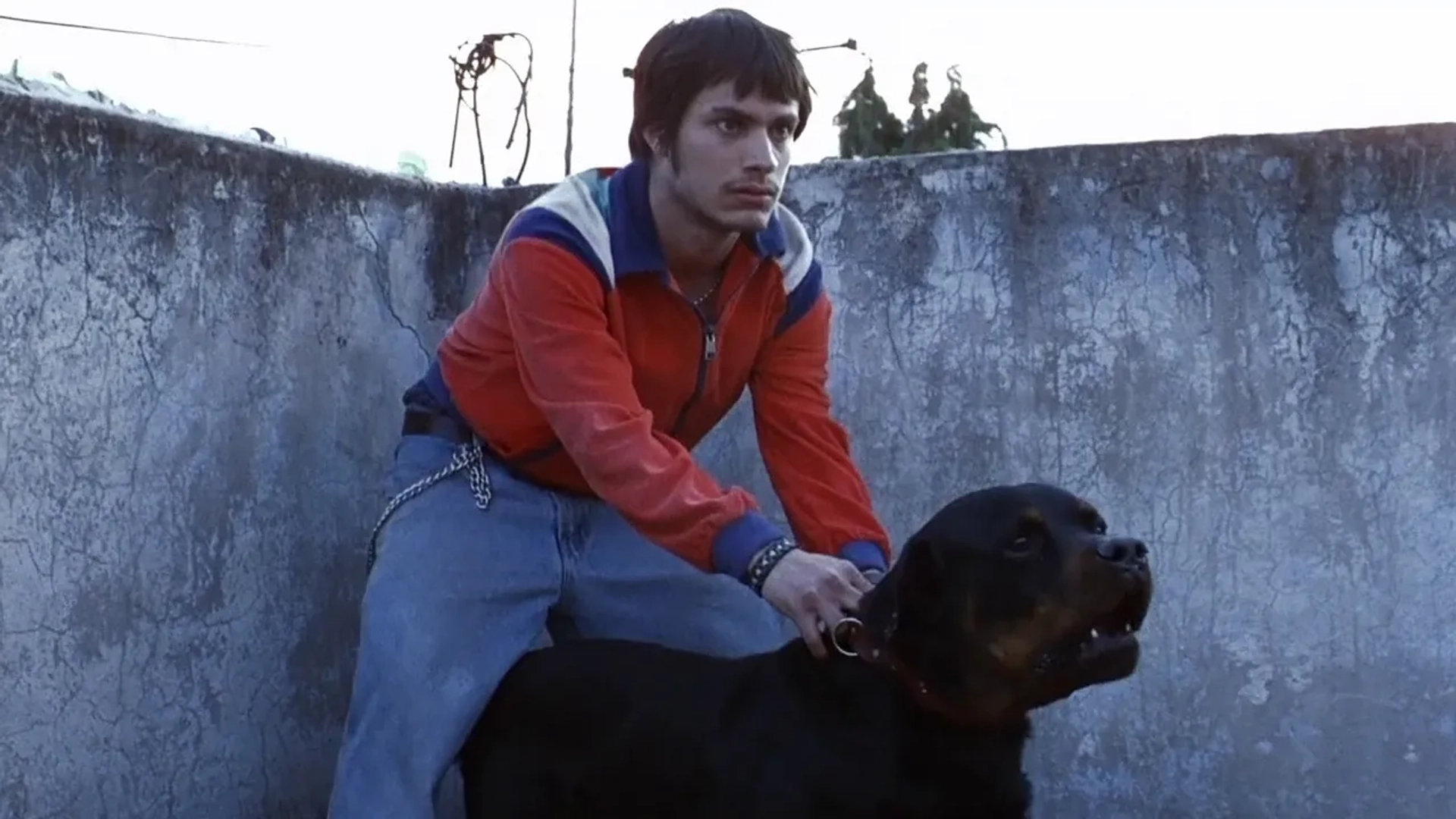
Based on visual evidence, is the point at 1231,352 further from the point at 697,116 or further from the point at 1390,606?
the point at 697,116

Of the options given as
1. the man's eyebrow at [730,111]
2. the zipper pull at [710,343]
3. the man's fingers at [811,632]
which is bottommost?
the man's fingers at [811,632]

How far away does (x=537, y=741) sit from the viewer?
3021 mm

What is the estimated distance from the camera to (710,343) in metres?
3.30

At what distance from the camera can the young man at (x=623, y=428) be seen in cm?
296

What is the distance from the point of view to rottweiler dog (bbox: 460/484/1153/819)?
2.50 meters

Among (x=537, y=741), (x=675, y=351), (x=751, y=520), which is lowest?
(x=537, y=741)

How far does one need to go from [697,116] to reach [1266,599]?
175cm

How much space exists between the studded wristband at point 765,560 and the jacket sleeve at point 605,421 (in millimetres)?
15

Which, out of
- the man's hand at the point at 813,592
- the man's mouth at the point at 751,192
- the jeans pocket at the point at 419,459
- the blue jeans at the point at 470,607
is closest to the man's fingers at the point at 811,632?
the man's hand at the point at 813,592

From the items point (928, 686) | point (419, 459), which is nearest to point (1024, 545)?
point (928, 686)

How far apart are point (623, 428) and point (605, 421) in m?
0.04

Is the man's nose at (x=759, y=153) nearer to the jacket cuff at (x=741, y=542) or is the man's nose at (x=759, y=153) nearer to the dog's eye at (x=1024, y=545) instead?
the jacket cuff at (x=741, y=542)

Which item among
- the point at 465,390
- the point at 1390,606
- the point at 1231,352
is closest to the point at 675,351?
the point at 465,390

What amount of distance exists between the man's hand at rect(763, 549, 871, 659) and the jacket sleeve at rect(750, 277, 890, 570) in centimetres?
51
